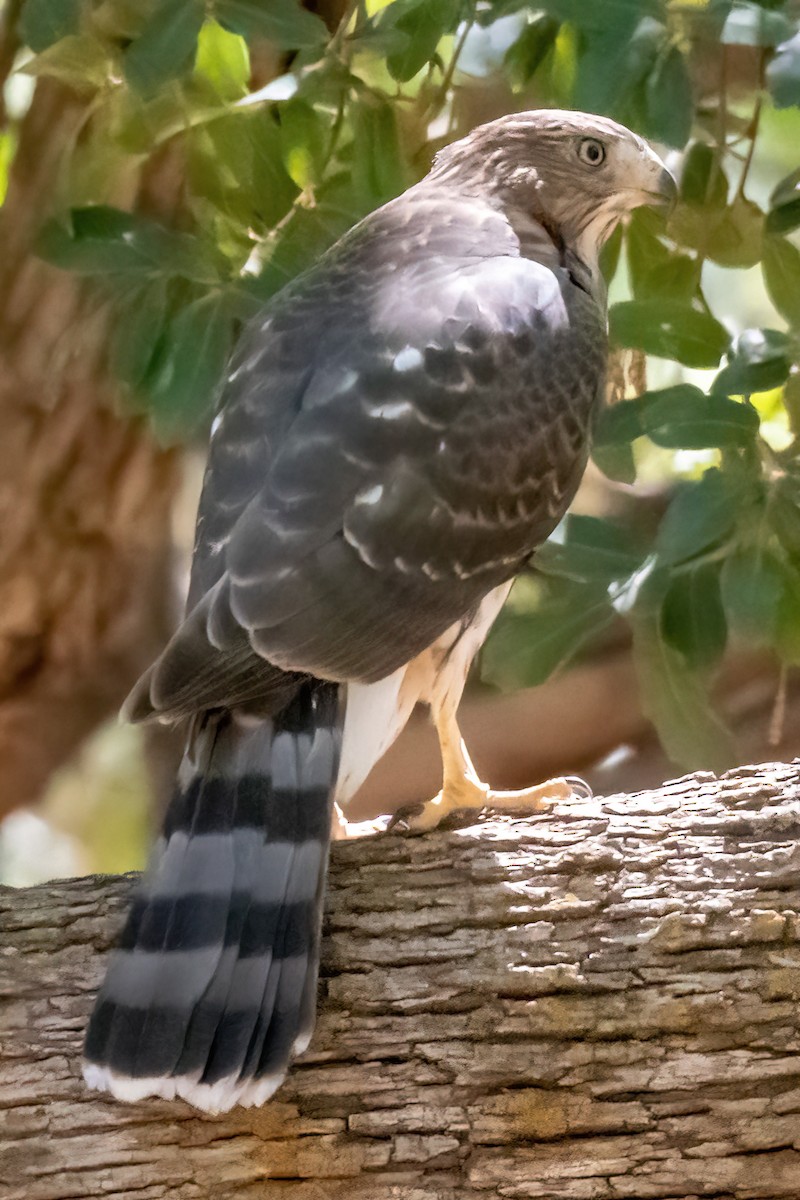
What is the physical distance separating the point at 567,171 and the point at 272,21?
23.5 inches

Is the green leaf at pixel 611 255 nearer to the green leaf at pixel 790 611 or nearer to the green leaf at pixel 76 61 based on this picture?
the green leaf at pixel 790 611

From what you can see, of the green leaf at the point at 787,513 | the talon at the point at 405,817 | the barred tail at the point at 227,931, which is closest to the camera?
the barred tail at the point at 227,931

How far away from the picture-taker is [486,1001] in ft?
5.66

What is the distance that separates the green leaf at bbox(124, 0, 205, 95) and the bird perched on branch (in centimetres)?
44

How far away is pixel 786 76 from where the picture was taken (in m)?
2.13

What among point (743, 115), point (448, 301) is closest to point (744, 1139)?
point (448, 301)

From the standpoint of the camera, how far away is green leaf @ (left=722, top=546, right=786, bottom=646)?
226cm

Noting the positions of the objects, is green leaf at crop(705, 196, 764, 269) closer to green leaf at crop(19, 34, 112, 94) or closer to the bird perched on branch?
the bird perched on branch

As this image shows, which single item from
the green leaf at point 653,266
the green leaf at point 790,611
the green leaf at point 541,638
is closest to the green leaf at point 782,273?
the green leaf at point 653,266

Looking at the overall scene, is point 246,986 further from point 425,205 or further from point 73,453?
point 73,453

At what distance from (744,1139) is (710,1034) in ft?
0.43

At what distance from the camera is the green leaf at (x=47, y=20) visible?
7.36ft

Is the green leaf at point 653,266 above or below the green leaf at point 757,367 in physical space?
above

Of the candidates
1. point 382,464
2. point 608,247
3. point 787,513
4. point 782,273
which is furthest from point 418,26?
point 787,513
